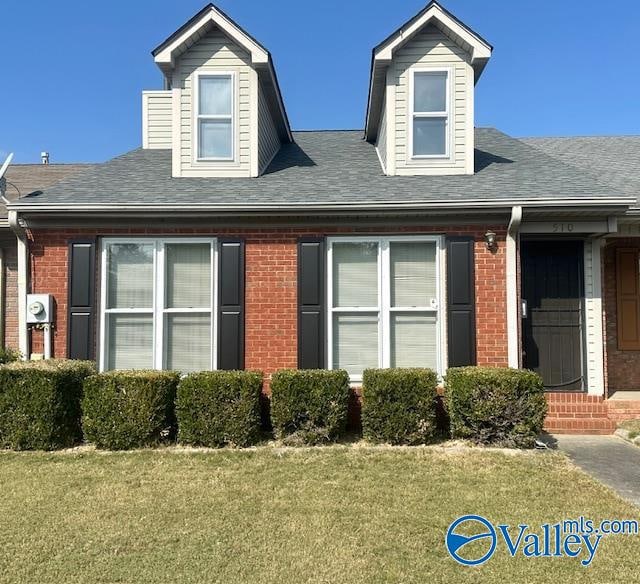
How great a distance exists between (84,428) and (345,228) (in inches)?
166

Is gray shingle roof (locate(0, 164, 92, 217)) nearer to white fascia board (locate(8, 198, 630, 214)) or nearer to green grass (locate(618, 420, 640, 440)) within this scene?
white fascia board (locate(8, 198, 630, 214))

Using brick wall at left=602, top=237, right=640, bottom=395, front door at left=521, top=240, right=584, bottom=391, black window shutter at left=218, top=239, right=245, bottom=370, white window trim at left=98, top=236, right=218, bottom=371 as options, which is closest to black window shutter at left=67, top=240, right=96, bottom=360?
white window trim at left=98, top=236, right=218, bottom=371

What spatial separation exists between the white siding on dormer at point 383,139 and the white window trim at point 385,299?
1.73 m

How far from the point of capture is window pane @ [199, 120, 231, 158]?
8.10m

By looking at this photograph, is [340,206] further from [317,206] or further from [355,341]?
[355,341]

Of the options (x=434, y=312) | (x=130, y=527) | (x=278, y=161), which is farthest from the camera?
(x=278, y=161)

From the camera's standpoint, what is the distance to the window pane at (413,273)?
23.2 ft

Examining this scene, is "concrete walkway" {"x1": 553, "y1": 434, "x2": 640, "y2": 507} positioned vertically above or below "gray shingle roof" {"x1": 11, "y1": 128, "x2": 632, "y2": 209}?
below

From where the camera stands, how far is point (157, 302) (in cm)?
711

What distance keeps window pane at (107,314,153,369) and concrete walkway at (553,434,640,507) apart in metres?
5.65

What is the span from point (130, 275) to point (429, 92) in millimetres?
5460

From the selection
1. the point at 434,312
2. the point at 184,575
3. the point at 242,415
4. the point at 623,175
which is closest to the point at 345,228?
the point at 434,312

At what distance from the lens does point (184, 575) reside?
3.08m

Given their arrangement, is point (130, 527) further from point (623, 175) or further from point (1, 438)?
point (623, 175)
